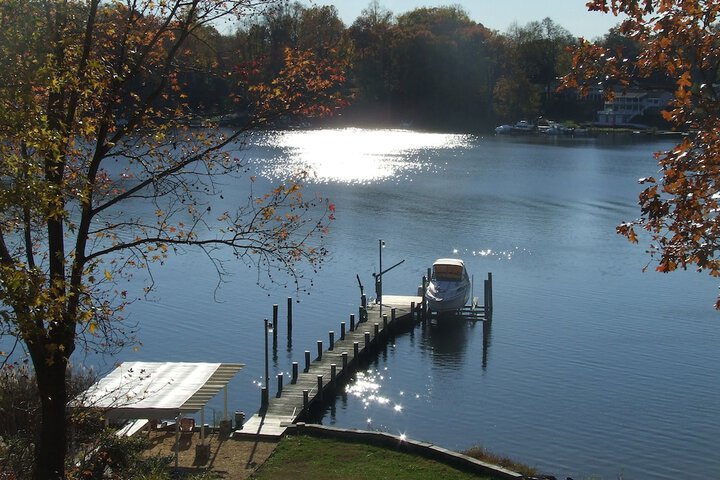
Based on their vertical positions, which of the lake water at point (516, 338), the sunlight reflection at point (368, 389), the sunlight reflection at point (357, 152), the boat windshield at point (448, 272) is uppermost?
the sunlight reflection at point (357, 152)

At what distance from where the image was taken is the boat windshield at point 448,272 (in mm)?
46062

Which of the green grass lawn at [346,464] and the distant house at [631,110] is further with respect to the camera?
the distant house at [631,110]

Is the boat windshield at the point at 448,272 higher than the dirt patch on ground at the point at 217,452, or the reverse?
the boat windshield at the point at 448,272

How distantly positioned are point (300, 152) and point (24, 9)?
11567 cm

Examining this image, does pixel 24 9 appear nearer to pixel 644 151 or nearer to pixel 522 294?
pixel 522 294

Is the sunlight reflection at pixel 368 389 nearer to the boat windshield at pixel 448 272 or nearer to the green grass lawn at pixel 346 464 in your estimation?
the green grass lawn at pixel 346 464

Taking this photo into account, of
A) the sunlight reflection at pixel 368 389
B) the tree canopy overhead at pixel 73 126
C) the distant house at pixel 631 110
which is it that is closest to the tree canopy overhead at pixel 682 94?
the tree canopy overhead at pixel 73 126

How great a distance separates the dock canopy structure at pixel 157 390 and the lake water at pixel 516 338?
11.3 feet

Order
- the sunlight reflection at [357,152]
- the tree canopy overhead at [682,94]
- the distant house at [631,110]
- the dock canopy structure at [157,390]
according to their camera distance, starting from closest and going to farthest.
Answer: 1. the tree canopy overhead at [682,94]
2. the dock canopy structure at [157,390]
3. the sunlight reflection at [357,152]
4. the distant house at [631,110]

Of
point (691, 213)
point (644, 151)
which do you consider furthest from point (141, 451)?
point (644, 151)

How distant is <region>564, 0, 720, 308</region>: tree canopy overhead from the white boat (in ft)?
109

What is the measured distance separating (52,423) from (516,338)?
3060cm

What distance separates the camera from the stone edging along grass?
69.8 feet

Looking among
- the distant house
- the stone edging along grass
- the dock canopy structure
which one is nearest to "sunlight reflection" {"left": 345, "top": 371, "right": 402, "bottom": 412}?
the stone edging along grass
